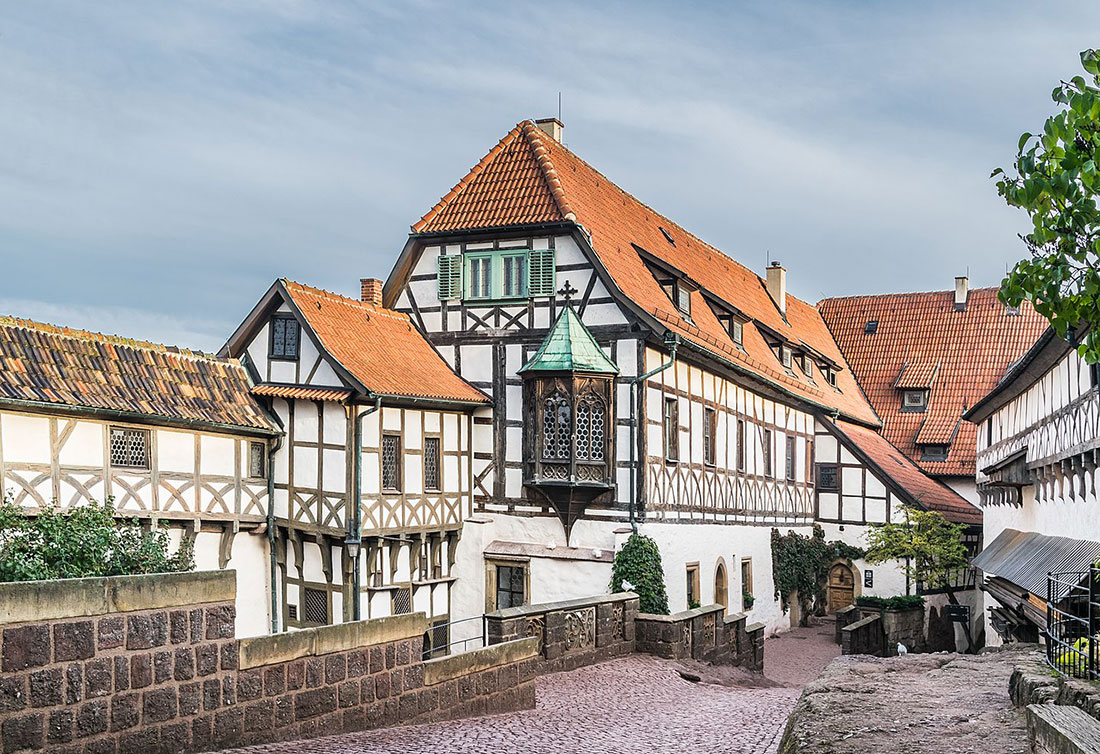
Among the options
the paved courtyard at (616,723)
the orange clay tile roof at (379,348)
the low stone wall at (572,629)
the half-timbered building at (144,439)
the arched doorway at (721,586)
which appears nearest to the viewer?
the paved courtyard at (616,723)

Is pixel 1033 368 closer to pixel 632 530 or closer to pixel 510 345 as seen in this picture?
pixel 632 530

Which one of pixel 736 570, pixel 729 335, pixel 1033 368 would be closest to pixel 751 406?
pixel 729 335

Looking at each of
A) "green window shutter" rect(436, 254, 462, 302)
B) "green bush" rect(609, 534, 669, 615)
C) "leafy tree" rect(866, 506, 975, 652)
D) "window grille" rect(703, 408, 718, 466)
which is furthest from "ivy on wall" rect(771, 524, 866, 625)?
"green window shutter" rect(436, 254, 462, 302)

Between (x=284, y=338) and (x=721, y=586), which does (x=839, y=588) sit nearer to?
(x=721, y=586)

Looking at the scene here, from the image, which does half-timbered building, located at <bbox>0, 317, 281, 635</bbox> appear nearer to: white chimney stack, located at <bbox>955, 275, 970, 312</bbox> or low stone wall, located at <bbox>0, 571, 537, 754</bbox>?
low stone wall, located at <bbox>0, 571, 537, 754</bbox>

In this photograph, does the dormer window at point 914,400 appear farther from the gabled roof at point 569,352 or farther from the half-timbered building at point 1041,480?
the gabled roof at point 569,352

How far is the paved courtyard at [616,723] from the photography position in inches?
399

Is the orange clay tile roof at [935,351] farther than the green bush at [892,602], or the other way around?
the orange clay tile roof at [935,351]

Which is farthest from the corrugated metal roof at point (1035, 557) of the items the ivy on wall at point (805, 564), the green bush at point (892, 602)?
the ivy on wall at point (805, 564)

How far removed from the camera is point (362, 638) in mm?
10398

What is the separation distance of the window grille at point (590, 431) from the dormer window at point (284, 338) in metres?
5.47

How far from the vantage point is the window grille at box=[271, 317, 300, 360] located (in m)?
21.8

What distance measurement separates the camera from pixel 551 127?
92.0 ft

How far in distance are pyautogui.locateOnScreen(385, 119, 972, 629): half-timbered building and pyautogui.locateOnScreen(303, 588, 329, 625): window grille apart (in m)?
3.21
